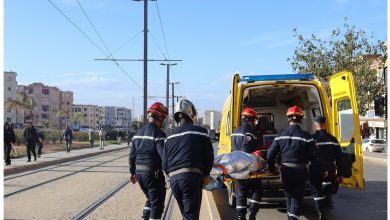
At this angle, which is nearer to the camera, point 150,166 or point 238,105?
point 150,166

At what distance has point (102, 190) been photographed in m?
12.2

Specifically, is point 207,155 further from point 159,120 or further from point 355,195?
point 355,195

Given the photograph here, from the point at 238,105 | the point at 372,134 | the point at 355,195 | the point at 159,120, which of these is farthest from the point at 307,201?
the point at 372,134

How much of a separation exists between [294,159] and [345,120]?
2588 millimetres

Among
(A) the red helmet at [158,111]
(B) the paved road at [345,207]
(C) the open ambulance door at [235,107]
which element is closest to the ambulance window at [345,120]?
(B) the paved road at [345,207]

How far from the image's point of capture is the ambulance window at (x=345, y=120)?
891 cm

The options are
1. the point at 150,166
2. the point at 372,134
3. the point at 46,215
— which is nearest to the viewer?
the point at 150,166

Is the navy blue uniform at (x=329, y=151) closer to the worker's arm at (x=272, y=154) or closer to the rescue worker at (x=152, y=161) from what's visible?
the worker's arm at (x=272, y=154)

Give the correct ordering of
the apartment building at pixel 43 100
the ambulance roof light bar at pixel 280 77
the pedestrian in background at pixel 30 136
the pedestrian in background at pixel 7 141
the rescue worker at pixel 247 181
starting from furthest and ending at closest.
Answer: the apartment building at pixel 43 100 < the pedestrian in background at pixel 30 136 < the pedestrian in background at pixel 7 141 < the ambulance roof light bar at pixel 280 77 < the rescue worker at pixel 247 181

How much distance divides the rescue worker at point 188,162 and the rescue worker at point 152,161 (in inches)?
21.5

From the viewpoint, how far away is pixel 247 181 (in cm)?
762

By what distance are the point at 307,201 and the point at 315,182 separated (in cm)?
295

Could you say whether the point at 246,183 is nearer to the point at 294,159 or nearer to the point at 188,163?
the point at 294,159

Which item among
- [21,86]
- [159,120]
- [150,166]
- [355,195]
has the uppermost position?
[21,86]
